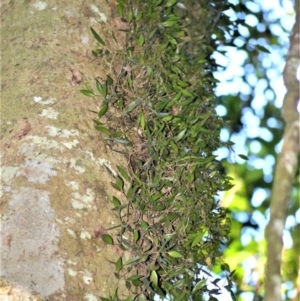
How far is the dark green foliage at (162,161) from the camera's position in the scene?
1.35 meters

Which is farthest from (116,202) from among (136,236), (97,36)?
Answer: (97,36)

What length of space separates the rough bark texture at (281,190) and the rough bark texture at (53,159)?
35 cm

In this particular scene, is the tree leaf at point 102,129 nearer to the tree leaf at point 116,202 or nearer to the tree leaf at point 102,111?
the tree leaf at point 102,111

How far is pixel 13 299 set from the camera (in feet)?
3.46

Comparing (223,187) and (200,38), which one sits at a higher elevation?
(200,38)

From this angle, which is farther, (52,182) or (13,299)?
(52,182)

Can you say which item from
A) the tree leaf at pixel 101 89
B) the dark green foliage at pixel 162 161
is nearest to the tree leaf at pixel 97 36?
the dark green foliage at pixel 162 161

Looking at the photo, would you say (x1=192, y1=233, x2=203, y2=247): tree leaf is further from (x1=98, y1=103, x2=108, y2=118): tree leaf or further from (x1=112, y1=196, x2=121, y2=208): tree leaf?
(x1=98, y1=103, x2=108, y2=118): tree leaf

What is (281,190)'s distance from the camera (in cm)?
105

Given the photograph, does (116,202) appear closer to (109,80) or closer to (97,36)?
(109,80)

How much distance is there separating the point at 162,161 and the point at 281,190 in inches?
19.3

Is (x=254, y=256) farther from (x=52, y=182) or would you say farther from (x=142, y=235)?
(x=52, y=182)

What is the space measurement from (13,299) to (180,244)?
1.69ft

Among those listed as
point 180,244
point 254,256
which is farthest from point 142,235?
point 254,256
